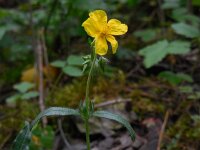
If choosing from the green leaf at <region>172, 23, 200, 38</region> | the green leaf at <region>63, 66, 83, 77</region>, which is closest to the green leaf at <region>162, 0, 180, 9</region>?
the green leaf at <region>172, 23, 200, 38</region>

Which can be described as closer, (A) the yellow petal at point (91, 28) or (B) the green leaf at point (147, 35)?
(A) the yellow petal at point (91, 28)

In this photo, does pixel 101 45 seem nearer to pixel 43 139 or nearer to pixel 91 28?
pixel 91 28

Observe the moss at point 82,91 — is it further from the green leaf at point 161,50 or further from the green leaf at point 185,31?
the green leaf at point 185,31

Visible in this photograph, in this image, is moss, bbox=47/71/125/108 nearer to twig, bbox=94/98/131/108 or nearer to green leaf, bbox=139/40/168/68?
twig, bbox=94/98/131/108

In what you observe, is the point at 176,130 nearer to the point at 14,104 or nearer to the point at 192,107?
the point at 192,107

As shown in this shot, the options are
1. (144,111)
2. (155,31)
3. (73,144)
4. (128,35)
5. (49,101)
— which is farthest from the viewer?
(128,35)

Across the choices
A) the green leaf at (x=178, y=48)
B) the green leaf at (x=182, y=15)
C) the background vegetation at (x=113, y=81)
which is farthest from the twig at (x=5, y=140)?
the green leaf at (x=182, y=15)

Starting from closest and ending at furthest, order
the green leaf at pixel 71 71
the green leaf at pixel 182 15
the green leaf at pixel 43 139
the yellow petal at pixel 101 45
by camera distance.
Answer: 1. the yellow petal at pixel 101 45
2. the green leaf at pixel 43 139
3. the green leaf at pixel 71 71
4. the green leaf at pixel 182 15

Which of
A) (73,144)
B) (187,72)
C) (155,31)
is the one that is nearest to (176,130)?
(73,144)
